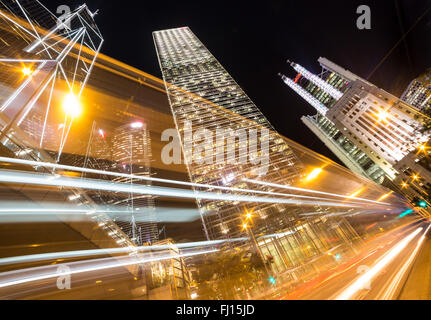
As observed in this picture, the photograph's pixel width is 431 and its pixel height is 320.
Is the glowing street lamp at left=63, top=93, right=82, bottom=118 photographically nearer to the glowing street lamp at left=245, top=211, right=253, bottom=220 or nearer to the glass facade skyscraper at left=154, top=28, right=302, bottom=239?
the glass facade skyscraper at left=154, top=28, right=302, bottom=239

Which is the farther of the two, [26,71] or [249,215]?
[249,215]

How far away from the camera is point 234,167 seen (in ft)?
43.5

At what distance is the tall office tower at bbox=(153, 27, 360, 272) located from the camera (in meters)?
9.49

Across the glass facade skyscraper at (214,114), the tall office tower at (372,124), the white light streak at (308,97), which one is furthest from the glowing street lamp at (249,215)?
the white light streak at (308,97)

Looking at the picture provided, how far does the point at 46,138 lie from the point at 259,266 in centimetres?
1560

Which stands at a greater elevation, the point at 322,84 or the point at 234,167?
the point at 322,84

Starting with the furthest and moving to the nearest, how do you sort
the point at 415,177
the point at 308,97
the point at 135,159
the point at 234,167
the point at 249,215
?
the point at 308,97
the point at 135,159
the point at 415,177
the point at 234,167
the point at 249,215

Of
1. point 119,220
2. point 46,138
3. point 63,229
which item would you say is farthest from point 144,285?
point 119,220

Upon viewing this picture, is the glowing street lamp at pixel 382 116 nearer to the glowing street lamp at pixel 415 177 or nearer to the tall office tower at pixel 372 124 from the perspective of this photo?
the tall office tower at pixel 372 124

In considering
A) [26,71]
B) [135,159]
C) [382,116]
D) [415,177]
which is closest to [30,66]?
[26,71]

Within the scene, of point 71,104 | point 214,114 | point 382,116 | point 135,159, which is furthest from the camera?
point 382,116

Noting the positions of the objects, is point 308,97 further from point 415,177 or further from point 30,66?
point 30,66

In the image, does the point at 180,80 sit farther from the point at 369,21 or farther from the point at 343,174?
the point at 369,21

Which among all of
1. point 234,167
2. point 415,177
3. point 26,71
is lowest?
point 415,177
